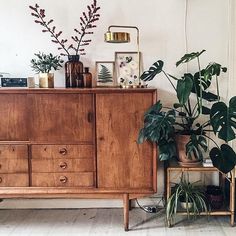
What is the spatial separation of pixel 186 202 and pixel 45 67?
5.20ft

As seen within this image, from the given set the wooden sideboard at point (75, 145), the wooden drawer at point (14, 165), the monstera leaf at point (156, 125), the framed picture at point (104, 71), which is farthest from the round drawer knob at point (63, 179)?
the framed picture at point (104, 71)

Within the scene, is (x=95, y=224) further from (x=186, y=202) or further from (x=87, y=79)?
(x=87, y=79)

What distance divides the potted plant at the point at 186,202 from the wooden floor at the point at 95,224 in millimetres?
116

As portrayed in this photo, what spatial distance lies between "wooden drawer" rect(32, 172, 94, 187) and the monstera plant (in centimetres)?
52

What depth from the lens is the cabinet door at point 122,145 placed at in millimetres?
2531

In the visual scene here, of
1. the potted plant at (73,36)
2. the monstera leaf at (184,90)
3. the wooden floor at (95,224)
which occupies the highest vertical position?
the potted plant at (73,36)

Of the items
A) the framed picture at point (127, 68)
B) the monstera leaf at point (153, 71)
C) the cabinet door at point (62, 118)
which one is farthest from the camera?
the framed picture at point (127, 68)

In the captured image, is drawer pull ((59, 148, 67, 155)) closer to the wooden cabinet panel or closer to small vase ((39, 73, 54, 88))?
the wooden cabinet panel

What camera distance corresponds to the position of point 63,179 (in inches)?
102

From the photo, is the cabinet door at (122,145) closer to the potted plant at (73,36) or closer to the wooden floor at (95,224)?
the wooden floor at (95,224)

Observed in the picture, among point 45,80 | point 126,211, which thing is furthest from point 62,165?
point 45,80

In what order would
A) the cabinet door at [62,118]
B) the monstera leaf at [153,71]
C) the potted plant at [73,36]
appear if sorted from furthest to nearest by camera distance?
the potted plant at [73,36]
the monstera leaf at [153,71]
the cabinet door at [62,118]

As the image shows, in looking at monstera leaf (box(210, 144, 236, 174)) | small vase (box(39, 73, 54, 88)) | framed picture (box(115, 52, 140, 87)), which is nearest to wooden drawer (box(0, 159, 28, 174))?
small vase (box(39, 73, 54, 88))

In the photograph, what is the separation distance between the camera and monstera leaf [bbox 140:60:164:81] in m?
2.71
